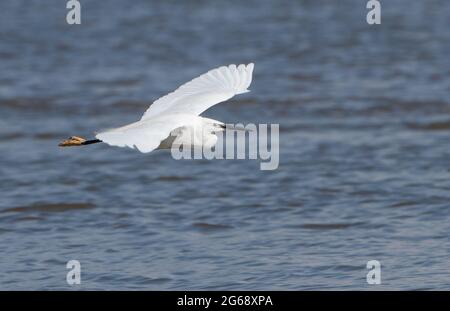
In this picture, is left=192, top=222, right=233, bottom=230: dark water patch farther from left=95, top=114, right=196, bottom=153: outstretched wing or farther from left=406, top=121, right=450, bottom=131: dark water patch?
left=406, top=121, right=450, bottom=131: dark water patch

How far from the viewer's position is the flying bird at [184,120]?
6.02m

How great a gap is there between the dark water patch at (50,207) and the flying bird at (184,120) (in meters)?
1.07

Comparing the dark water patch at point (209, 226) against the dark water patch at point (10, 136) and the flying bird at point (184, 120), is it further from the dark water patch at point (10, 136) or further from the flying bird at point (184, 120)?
the dark water patch at point (10, 136)

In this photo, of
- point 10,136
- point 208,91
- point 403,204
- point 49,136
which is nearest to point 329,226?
point 403,204

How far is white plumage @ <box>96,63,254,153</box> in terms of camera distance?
19.7 ft

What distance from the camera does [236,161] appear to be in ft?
36.3

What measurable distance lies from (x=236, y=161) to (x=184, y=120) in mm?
4061

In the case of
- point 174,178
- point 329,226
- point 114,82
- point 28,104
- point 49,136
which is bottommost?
point 329,226

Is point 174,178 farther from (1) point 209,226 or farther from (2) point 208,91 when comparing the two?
(2) point 208,91

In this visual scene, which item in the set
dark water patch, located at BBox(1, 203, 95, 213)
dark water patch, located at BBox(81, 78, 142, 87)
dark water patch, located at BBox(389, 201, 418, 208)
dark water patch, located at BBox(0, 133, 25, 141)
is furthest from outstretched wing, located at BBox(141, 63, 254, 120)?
dark water patch, located at BBox(81, 78, 142, 87)

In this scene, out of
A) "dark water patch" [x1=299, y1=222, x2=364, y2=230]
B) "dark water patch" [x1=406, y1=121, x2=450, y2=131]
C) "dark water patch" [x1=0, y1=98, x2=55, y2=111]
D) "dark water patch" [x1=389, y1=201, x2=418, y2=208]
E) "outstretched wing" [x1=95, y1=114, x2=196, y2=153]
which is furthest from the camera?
"dark water patch" [x1=0, y1=98, x2=55, y2=111]

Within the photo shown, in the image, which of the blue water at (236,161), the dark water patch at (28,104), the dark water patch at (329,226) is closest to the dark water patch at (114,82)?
the blue water at (236,161)

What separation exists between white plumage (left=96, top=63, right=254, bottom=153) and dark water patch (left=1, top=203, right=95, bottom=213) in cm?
180

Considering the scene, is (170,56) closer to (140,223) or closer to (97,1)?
(97,1)
